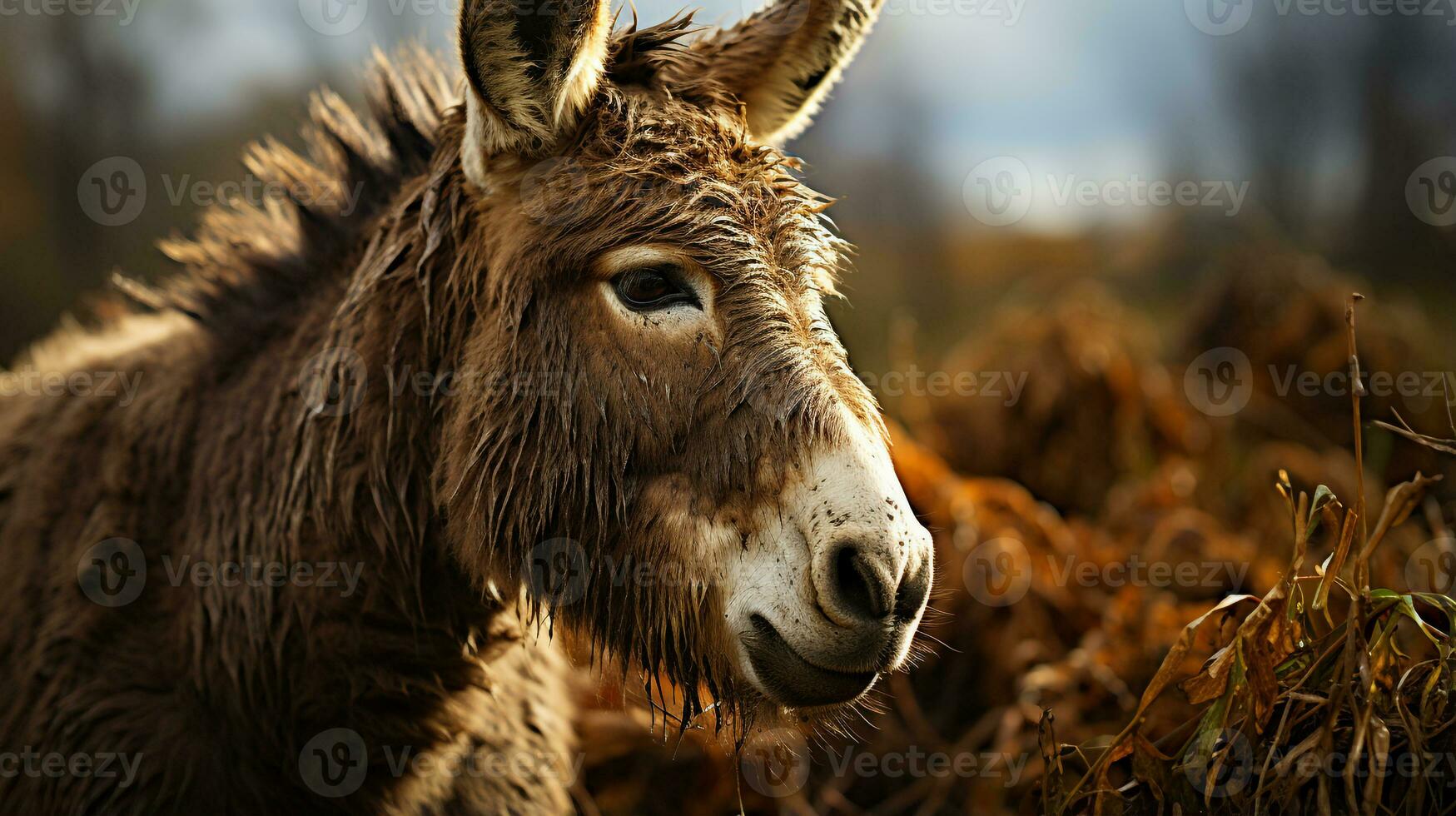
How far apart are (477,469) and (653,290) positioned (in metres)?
0.56


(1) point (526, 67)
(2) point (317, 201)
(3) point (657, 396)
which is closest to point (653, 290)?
(3) point (657, 396)

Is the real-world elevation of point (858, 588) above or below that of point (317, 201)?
below

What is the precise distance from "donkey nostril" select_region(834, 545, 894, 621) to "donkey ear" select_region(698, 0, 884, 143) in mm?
1342

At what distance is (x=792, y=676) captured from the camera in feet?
5.56

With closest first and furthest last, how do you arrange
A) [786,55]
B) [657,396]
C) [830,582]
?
[830,582]
[657,396]
[786,55]

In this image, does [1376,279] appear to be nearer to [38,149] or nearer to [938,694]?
[938,694]

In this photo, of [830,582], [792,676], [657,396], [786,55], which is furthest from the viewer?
[786,55]

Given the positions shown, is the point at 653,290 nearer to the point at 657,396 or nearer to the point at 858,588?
the point at 657,396

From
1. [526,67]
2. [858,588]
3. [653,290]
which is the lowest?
[858,588]

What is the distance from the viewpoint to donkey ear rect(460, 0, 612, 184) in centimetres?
184

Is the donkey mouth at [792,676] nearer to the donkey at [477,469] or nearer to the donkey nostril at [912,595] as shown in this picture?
the donkey at [477,469]

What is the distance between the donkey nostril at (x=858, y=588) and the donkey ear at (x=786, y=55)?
134 centimetres

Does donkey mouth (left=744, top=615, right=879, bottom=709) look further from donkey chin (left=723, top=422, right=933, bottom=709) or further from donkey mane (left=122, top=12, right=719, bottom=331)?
donkey mane (left=122, top=12, right=719, bottom=331)

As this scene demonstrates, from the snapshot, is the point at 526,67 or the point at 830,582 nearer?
the point at 830,582
